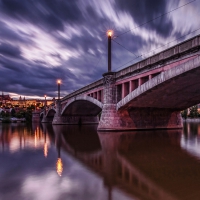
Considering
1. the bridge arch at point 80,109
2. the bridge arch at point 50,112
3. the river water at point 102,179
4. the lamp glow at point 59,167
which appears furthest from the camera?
the bridge arch at point 50,112

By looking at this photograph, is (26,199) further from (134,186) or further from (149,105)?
(149,105)

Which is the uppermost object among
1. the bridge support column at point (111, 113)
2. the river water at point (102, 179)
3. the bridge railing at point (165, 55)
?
the bridge railing at point (165, 55)

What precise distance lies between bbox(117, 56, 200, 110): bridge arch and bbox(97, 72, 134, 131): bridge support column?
3.64 ft

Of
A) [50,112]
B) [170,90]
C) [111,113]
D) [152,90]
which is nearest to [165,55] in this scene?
[152,90]

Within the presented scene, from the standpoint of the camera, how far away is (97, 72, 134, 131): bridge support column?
2877 cm

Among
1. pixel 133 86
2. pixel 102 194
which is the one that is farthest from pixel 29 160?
pixel 133 86

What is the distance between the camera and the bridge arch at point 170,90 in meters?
17.8

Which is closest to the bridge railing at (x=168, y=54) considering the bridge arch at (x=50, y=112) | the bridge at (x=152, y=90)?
the bridge at (x=152, y=90)

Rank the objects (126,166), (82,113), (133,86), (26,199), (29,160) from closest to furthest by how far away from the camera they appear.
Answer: (26,199) < (126,166) < (29,160) < (133,86) < (82,113)

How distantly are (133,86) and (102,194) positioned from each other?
66.6 ft

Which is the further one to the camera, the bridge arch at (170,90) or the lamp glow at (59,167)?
the bridge arch at (170,90)

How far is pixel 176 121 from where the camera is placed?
3472 cm

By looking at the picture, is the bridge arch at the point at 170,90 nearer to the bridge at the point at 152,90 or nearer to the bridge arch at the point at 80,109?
the bridge at the point at 152,90

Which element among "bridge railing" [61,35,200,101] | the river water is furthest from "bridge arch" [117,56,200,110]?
the river water
